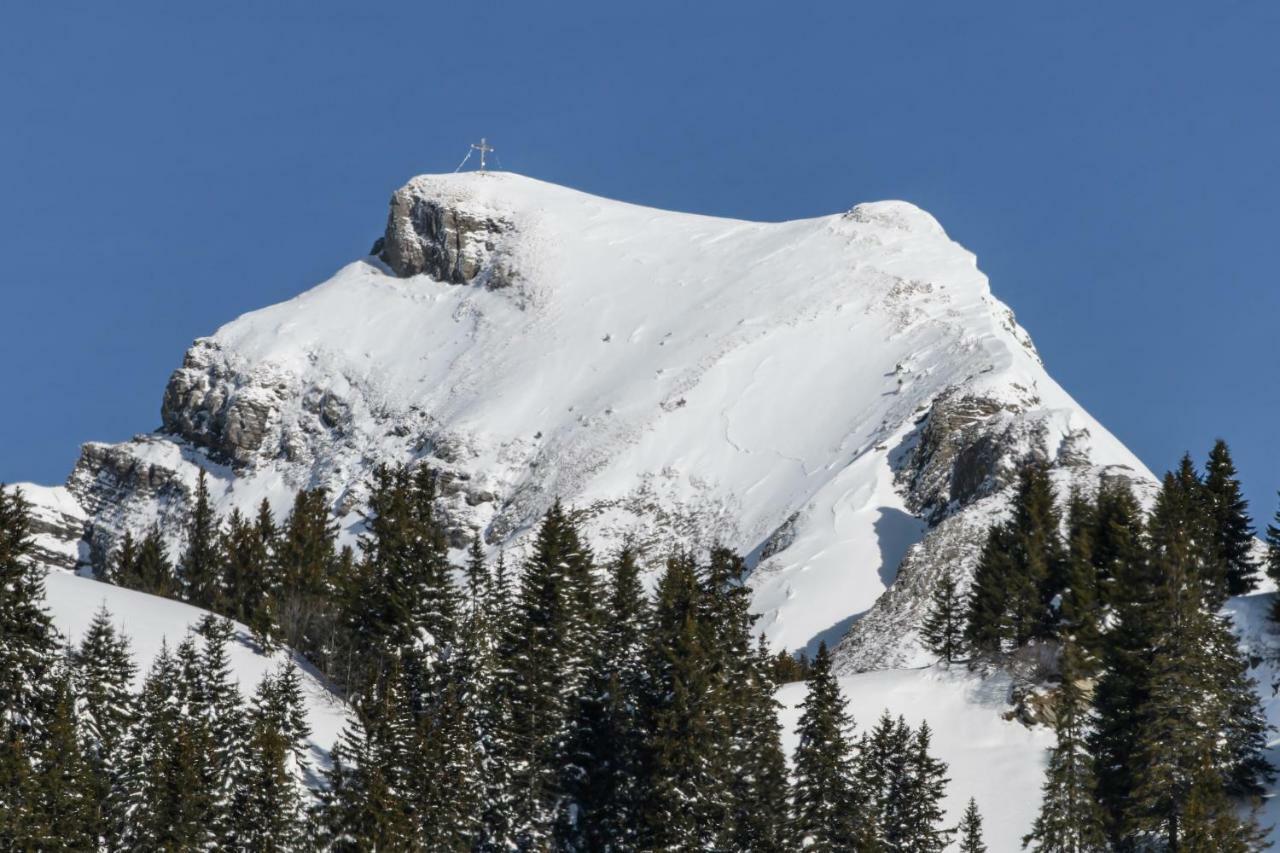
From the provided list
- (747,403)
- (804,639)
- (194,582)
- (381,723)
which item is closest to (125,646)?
(381,723)

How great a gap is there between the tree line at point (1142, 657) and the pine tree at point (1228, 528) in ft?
0.27

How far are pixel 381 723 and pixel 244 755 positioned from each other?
5.70 metres

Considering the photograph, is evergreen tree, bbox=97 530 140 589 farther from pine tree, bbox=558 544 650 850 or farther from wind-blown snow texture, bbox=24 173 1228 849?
pine tree, bbox=558 544 650 850

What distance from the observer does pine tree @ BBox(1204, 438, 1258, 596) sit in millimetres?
99625

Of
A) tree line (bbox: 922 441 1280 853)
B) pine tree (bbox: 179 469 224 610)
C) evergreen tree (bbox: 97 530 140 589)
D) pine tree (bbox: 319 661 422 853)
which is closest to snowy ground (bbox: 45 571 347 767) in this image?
pine tree (bbox: 179 469 224 610)

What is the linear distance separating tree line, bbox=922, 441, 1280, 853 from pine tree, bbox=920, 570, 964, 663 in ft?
1.34

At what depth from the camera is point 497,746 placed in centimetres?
7719

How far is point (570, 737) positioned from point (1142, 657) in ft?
73.3

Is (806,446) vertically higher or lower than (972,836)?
higher

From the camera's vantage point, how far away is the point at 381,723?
74688 millimetres

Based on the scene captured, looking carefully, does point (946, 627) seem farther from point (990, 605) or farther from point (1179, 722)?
point (1179, 722)

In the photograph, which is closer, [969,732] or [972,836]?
[972,836]

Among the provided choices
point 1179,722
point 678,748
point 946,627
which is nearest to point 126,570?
point 946,627

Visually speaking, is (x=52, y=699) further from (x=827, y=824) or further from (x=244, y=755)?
(x=827, y=824)
